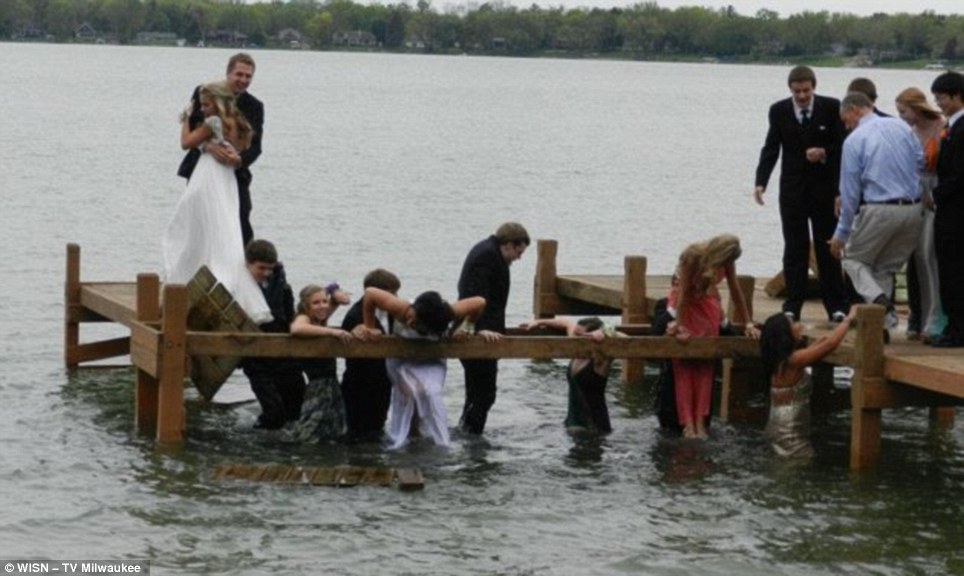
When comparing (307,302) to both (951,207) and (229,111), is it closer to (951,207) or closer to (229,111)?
(229,111)

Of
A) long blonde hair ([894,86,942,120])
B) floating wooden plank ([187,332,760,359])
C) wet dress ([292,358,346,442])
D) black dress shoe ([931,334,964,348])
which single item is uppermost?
long blonde hair ([894,86,942,120])

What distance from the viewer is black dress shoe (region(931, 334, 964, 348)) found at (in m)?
15.5

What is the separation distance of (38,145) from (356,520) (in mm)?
46867

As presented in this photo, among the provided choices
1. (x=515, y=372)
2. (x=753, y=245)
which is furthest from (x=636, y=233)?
(x=515, y=372)

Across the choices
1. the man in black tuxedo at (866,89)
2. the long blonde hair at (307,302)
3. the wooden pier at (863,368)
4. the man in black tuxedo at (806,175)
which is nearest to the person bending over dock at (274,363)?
the long blonde hair at (307,302)

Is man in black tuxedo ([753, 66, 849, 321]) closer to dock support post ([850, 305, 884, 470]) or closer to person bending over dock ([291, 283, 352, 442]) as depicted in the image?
dock support post ([850, 305, 884, 470])

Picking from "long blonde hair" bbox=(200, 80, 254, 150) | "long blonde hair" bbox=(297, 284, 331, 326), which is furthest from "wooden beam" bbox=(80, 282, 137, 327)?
"long blonde hair" bbox=(297, 284, 331, 326)

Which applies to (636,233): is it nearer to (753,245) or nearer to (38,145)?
(753,245)

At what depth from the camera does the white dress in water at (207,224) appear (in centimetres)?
1647

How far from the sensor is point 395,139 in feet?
227

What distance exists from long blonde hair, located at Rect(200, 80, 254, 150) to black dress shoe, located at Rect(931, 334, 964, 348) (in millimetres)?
4966

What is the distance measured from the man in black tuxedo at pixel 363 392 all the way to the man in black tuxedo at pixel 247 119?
124 cm

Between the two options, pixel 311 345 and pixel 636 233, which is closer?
pixel 311 345

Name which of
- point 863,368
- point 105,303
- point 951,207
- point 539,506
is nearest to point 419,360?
point 539,506
